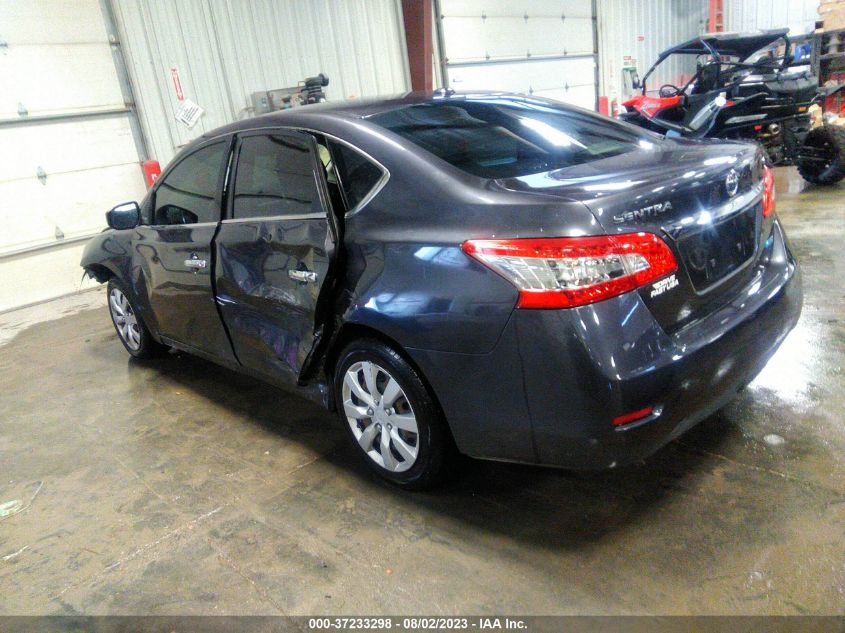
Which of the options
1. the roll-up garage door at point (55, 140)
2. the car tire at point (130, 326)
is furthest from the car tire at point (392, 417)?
the roll-up garage door at point (55, 140)

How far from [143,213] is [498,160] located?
2.23 m

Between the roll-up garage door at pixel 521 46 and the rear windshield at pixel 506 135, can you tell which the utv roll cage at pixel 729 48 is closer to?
A: the roll-up garage door at pixel 521 46

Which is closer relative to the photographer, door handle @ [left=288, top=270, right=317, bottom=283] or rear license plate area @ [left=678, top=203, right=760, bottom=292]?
rear license plate area @ [left=678, top=203, right=760, bottom=292]

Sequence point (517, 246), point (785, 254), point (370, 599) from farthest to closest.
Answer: point (785, 254)
point (370, 599)
point (517, 246)

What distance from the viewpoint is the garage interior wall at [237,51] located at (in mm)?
7227

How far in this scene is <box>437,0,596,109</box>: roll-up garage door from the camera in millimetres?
10398

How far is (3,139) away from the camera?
250 inches

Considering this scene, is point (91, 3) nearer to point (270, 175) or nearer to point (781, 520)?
point (270, 175)

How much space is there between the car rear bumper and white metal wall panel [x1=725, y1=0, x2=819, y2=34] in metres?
14.7

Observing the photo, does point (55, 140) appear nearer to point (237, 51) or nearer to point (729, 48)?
point (237, 51)

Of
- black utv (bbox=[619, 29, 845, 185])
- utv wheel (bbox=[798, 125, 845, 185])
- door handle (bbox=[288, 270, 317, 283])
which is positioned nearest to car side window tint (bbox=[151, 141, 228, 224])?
door handle (bbox=[288, 270, 317, 283])

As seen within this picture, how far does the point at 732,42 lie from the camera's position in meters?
6.86

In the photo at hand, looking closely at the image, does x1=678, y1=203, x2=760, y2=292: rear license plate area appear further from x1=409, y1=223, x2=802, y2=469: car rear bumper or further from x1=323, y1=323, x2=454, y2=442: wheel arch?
x1=323, y1=323, x2=454, y2=442: wheel arch

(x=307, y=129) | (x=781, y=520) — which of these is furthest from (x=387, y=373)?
(x=781, y=520)
